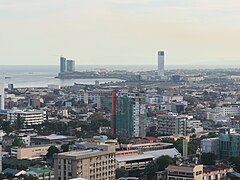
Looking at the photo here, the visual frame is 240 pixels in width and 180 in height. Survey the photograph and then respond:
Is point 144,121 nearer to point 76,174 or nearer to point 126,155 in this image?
point 126,155

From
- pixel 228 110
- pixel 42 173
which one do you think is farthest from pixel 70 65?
pixel 42 173

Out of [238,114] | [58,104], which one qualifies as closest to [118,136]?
[238,114]

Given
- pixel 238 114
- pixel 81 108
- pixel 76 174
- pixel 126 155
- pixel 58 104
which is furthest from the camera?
pixel 58 104

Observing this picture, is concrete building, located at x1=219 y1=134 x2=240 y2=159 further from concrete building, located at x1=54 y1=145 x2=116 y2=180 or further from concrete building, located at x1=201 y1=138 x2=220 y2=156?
concrete building, located at x1=54 y1=145 x2=116 y2=180

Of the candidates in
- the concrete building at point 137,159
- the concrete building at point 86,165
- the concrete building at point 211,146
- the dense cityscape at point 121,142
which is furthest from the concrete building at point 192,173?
the concrete building at point 211,146

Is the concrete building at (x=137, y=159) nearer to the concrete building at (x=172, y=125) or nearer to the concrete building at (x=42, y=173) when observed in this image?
the concrete building at (x=42, y=173)

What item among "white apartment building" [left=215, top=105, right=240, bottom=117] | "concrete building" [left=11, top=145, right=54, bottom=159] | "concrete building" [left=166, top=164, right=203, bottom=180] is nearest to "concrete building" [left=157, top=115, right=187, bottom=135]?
"concrete building" [left=11, top=145, right=54, bottom=159]
